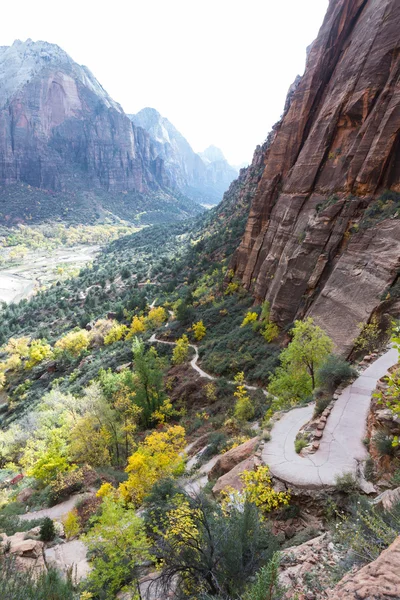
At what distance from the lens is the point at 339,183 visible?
92.4 ft

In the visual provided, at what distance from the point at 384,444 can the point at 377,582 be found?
5.91 meters

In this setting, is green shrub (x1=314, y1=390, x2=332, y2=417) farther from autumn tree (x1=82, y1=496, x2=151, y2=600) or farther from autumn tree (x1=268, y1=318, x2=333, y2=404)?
autumn tree (x1=82, y1=496, x2=151, y2=600)

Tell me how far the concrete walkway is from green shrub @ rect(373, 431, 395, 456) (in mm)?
1033

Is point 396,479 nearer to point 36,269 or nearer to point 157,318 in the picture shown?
point 157,318

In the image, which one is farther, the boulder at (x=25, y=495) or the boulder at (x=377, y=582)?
the boulder at (x=25, y=495)

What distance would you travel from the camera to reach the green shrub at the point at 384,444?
29.0 ft

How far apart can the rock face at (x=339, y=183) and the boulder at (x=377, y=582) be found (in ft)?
56.7

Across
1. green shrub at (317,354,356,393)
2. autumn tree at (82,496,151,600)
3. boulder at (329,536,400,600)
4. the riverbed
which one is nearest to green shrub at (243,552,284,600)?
boulder at (329,536,400,600)

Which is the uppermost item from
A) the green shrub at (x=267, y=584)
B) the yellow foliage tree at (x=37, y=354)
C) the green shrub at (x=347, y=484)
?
the green shrub at (x=267, y=584)

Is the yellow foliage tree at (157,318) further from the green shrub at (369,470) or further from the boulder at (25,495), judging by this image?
the green shrub at (369,470)

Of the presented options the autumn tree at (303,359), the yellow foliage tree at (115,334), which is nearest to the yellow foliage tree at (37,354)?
the yellow foliage tree at (115,334)

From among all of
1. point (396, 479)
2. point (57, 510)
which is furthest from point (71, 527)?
point (396, 479)

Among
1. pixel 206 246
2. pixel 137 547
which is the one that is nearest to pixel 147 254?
pixel 206 246

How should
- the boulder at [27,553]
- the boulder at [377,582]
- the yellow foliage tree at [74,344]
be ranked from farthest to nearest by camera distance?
the yellow foliage tree at [74,344] < the boulder at [27,553] < the boulder at [377,582]
